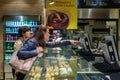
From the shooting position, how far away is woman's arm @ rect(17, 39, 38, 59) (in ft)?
15.4

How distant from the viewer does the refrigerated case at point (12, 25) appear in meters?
10.8

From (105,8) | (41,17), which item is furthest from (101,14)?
(41,17)

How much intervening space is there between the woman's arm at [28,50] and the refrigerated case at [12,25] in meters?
6.06

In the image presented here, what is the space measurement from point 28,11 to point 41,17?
1.71 ft

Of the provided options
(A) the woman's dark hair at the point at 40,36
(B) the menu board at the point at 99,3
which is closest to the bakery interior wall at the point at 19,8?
(B) the menu board at the point at 99,3

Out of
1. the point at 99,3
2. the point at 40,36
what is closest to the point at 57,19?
the point at 99,3

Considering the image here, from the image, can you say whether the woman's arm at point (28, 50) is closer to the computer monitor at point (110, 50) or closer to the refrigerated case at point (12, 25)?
the computer monitor at point (110, 50)

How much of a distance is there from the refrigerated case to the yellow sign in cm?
245

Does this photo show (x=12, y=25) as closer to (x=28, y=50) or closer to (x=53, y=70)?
(x=28, y=50)

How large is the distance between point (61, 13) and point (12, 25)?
2972mm

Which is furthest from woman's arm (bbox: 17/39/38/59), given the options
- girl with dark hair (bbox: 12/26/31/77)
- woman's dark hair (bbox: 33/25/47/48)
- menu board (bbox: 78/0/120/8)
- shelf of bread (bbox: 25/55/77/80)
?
menu board (bbox: 78/0/120/8)

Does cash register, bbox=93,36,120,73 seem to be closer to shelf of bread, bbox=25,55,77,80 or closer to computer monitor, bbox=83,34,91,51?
shelf of bread, bbox=25,55,77,80

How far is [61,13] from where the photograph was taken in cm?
841

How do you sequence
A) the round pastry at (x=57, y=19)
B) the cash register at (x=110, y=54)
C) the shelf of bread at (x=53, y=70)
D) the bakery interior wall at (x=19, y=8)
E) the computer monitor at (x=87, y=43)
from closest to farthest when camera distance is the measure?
the shelf of bread at (x=53, y=70), the cash register at (x=110, y=54), the computer monitor at (x=87, y=43), the round pastry at (x=57, y=19), the bakery interior wall at (x=19, y=8)
